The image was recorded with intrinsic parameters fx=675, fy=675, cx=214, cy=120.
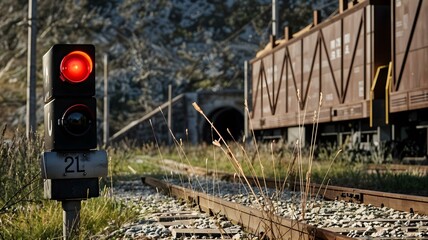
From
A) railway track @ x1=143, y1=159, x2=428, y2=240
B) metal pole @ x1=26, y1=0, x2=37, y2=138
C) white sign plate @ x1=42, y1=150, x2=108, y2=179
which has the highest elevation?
metal pole @ x1=26, y1=0, x2=37, y2=138

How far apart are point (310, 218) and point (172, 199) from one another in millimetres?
2978

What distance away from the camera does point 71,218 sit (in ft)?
15.5

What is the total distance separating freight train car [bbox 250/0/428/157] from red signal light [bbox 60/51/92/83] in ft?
18.4

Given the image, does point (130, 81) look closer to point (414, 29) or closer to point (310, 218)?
point (414, 29)

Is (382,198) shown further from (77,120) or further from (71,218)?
(77,120)

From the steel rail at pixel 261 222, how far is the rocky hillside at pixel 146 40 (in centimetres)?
3906

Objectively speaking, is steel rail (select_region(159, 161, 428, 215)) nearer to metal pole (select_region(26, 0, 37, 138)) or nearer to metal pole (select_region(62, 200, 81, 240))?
metal pole (select_region(62, 200, 81, 240))

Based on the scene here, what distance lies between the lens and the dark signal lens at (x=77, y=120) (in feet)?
14.7

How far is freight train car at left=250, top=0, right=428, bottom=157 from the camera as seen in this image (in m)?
13.0

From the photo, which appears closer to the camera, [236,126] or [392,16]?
[392,16]

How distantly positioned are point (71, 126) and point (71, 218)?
2.24 feet

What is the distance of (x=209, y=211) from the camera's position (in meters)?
7.17

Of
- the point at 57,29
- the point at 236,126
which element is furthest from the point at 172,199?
the point at 57,29

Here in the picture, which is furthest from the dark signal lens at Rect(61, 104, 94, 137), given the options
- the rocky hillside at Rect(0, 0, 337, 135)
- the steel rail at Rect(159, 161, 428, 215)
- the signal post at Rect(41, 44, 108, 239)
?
Answer: the rocky hillside at Rect(0, 0, 337, 135)
